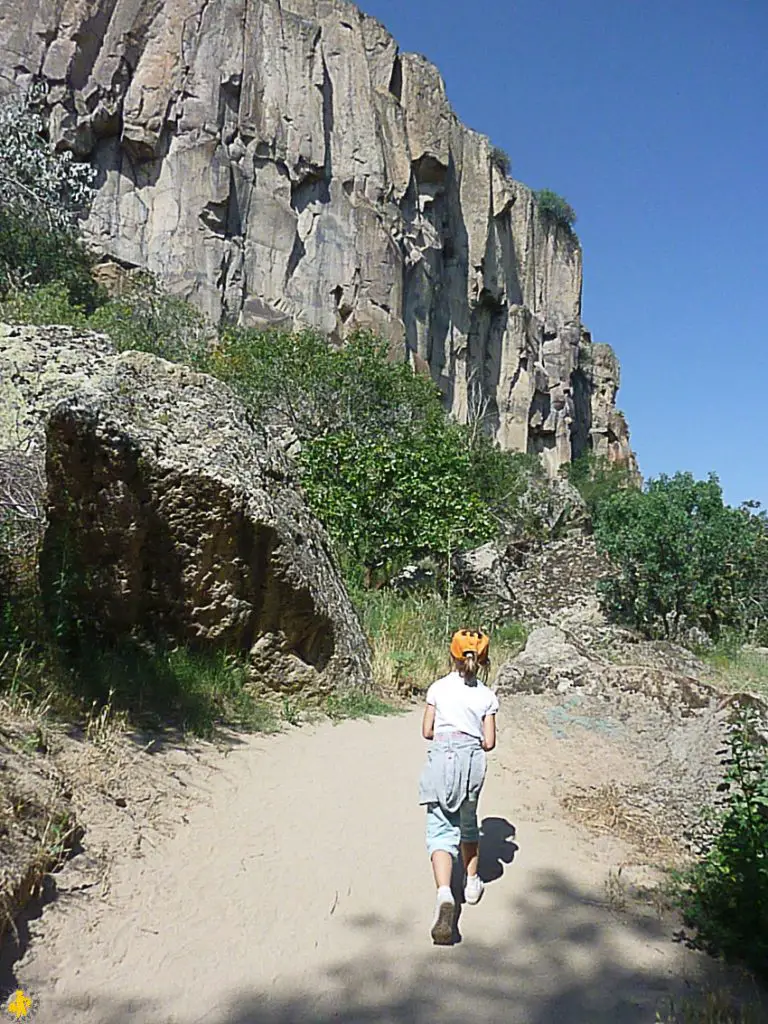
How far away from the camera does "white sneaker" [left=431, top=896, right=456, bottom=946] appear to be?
2.75 meters

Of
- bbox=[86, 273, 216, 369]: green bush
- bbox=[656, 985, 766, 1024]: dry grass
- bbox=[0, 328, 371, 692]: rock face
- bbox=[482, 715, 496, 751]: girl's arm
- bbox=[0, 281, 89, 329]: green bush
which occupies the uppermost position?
bbox=[86, 273, 216, 369]: green bush

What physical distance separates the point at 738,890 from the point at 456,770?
105cm

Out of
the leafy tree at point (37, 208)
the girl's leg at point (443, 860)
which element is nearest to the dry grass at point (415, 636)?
the girl's leg at point (443, 860)

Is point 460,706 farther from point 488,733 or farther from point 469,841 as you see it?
point 469,841

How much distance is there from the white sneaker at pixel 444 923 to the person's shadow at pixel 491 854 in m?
0.10

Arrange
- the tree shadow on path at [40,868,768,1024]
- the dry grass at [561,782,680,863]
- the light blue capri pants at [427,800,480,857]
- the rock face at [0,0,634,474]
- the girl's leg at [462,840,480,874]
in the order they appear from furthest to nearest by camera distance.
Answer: the rock face at [0,0,634,474]
the dry grass at [561,782,680,863]
the girl's leg at [462,840,480,874]
the light blue capri pants at [427,800,480,857]
the tree shadow on path at [40,868,768,1024]

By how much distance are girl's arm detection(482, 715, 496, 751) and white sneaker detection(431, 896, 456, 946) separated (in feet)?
2.26

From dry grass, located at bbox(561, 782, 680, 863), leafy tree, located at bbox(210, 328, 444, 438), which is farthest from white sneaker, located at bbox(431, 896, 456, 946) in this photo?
leafy tree, located at bbox(210, 328, 444, 438)

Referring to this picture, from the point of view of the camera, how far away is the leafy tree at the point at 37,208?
75.9ft

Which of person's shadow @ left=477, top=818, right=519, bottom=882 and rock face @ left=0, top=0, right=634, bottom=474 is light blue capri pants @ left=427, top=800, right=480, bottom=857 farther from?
rock face @ left=0, top=0, right=634, bottom=474

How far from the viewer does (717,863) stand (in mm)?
3102

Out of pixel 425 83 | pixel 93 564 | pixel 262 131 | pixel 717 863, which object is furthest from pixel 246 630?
pixel 425 83

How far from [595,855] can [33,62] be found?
1336 inches

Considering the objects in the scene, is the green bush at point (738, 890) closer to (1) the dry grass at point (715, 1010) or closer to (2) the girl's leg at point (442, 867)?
(1) the dry grass at point (715, 1010)
